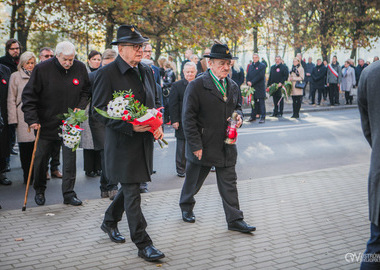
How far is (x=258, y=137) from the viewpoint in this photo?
538 inches

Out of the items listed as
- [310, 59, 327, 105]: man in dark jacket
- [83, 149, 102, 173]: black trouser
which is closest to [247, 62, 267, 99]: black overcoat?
[310, 59, 327, 105]: man in dark jacket

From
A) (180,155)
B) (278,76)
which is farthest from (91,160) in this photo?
(278,76)

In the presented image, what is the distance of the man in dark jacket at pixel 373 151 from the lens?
3.63 m

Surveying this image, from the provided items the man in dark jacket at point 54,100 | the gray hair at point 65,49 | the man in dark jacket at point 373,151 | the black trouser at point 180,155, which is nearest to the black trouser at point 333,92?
the black trouser at point 180,155

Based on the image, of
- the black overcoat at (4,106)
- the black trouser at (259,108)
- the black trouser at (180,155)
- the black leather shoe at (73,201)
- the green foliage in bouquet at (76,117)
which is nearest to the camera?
the green foliage in bouquet at (76,117)

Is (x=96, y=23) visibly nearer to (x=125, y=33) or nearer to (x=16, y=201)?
(x=16, y=201)

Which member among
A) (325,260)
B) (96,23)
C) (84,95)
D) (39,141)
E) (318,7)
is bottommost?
(325,260)

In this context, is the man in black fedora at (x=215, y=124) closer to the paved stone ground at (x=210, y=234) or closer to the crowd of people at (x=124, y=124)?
the crowd of people at (x=124, y=124)

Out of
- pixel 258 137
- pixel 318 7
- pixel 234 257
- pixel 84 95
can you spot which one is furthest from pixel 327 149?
pixel 318 7

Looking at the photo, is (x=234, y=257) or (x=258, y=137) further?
(x=258, y=137)

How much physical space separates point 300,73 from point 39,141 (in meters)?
13.9

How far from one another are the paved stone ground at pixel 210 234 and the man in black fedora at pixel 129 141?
1.37ft

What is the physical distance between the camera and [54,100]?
711 centimetres

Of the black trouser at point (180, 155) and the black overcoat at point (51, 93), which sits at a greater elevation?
the black overcoat at point (51, 93)
